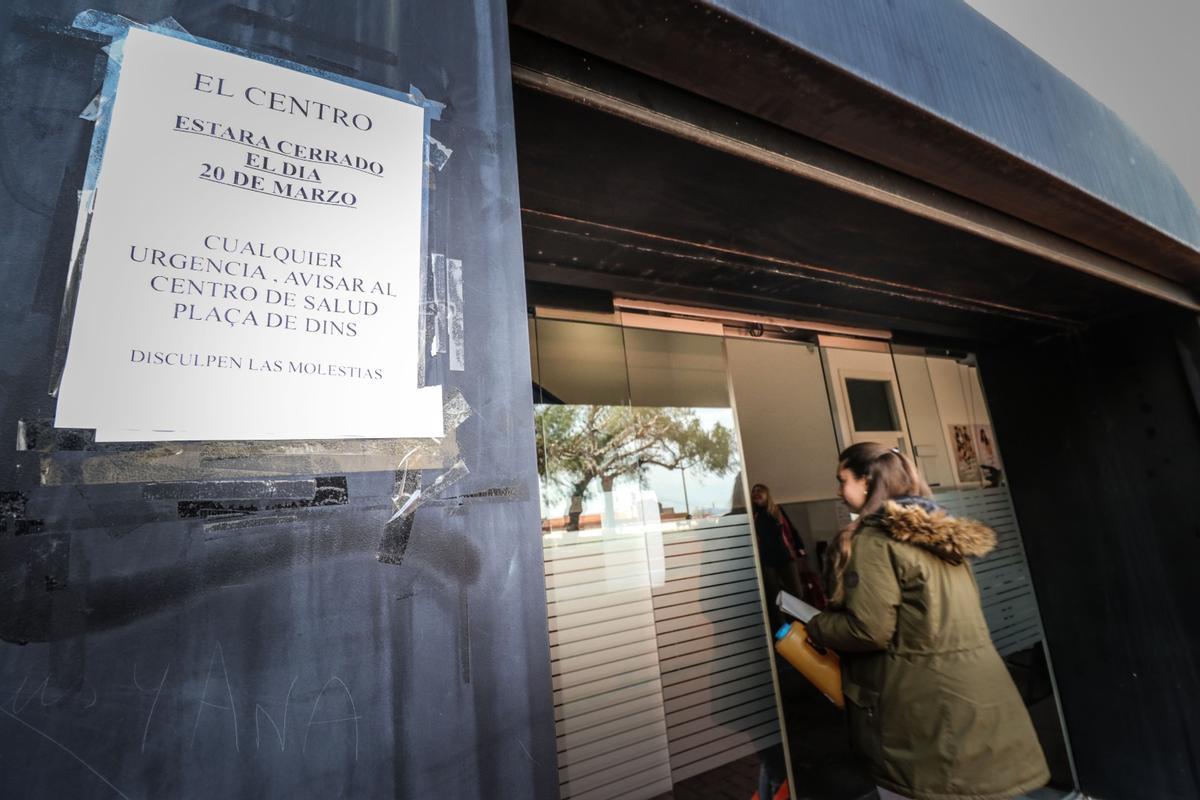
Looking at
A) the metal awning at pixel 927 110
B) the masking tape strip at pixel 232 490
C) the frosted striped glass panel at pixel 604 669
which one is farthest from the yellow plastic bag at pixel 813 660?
the masking tape strip at pixel 232 490

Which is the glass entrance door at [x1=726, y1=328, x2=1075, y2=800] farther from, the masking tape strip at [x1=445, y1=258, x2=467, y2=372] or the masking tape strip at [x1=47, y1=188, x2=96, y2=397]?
the masking tape strip at [x1=47, y1=188, x2=96, y2=397]

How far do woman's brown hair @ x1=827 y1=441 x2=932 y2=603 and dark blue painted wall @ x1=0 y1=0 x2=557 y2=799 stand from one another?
195 cm

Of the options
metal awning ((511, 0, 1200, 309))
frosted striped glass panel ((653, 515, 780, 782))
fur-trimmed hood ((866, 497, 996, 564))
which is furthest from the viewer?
frosted striped glass panel ((653, 515, 780, 782))

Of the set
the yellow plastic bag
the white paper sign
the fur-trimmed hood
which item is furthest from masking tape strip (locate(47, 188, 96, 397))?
the yellow plastic bag

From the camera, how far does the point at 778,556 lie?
13.7ft

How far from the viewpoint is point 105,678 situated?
0.58 m

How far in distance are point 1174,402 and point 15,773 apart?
14.7 feet

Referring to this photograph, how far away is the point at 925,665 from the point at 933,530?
51cm

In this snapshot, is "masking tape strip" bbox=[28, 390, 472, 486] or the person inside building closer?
"masking tape strip" bbox=[28, 390, 472, 486]

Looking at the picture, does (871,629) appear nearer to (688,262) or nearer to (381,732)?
(688,262)

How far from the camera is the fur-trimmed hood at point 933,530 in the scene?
2135 mm

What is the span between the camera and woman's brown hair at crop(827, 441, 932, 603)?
2.35 meters

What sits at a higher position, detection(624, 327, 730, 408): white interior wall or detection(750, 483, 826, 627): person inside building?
detection(624, 327, 730, 408): white interior wall

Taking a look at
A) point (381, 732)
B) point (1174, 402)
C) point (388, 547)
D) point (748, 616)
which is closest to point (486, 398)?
point (388, 547)
